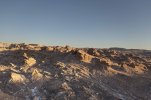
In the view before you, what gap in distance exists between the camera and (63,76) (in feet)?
55.0

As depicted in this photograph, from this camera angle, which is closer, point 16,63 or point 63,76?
point 63,76

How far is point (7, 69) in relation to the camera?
17375 mm

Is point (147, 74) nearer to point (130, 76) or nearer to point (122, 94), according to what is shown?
point (130, 76)

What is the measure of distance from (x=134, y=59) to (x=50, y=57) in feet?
24.8

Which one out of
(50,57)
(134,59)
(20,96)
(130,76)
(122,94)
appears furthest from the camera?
(134,59)

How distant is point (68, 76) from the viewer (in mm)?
16828

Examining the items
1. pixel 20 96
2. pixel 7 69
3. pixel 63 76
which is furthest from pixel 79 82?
pixel 7 69

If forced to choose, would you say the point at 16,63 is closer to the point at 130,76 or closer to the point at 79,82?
the point at 79,82

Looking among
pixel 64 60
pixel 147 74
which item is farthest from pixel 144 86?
pixel 64 60

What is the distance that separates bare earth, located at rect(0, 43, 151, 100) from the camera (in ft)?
49.3

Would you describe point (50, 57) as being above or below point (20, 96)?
above

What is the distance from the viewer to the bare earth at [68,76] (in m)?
Result: 15.0

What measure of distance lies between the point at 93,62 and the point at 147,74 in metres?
3.83

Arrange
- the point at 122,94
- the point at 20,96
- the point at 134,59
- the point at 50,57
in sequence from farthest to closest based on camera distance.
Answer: the point at 134,59, the point at 50,57, the point at 122,94, the point at 20,96
